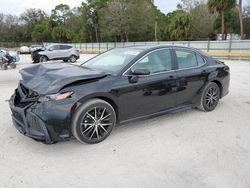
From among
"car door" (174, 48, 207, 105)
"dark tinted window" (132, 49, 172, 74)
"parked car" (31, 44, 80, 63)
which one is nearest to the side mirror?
"dark tinted window" (132, 49, 172, 74)

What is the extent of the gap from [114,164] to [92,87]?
1.13 meters

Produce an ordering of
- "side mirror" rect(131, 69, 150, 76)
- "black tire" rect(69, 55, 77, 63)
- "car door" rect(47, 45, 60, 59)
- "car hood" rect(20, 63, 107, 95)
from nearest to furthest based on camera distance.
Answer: "car hood" rect(20, 63, 107, 95)
"side mirror" rect(131, 69, 150, 76)
"car door" rect(47, 45, 60, 59)
"black tire" rect(69, 55, 77, 63)

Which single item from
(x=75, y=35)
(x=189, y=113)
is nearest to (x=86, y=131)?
(x=189, y=113)

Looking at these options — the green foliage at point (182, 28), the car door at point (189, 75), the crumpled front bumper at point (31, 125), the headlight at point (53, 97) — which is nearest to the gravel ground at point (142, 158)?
the crumpled front bumper at point (31, 125)

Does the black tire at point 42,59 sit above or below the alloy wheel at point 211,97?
above

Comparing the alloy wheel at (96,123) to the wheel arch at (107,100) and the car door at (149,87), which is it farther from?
the car door at (149,87)

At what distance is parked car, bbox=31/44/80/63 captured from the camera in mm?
17062

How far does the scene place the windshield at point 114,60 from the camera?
3.98m

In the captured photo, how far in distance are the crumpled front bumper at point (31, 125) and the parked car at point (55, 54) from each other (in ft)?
47.4

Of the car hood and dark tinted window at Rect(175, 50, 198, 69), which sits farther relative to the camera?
dark tinted window at Rect(175, 50, 198, 69)

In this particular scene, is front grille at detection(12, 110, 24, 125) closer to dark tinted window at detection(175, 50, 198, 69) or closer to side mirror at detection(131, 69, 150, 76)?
side mirror at detection(131, 69, 150, 76)

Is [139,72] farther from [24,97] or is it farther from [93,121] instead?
[24,97]

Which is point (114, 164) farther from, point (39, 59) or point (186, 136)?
point (39, 59)

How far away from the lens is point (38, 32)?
55.7 m
